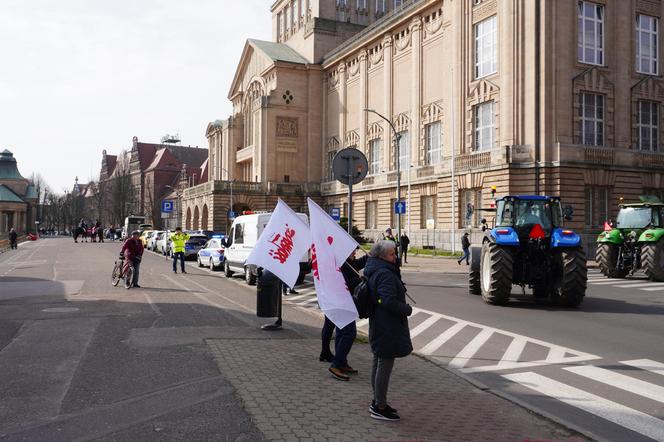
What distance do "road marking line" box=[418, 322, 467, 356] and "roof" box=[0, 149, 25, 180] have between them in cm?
13533

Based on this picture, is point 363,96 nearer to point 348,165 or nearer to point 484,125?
point 484,125

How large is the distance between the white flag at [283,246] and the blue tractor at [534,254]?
780cm

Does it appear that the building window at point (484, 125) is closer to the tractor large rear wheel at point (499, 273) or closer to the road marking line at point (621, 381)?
the tractor large rear wheel at point (499, 273)

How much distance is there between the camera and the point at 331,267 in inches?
277

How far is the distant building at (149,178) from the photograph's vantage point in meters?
112

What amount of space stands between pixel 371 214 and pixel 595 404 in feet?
161

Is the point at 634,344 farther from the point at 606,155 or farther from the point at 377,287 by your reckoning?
the point at 606,155

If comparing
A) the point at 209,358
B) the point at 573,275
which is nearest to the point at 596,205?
the point at 573,275

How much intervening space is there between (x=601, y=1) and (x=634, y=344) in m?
33.6

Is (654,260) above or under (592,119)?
under

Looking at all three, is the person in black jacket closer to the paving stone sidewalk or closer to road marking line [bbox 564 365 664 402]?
the paving stone sidewalk

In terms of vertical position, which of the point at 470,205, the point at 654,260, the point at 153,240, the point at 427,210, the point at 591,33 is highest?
the point at 591,33

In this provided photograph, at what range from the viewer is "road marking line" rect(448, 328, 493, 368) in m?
8.76

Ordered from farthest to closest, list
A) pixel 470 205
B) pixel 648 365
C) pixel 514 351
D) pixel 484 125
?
1. pixel 470 205
2. pixel 484 125
3. pixel 514 351
4. pixel 648 365
